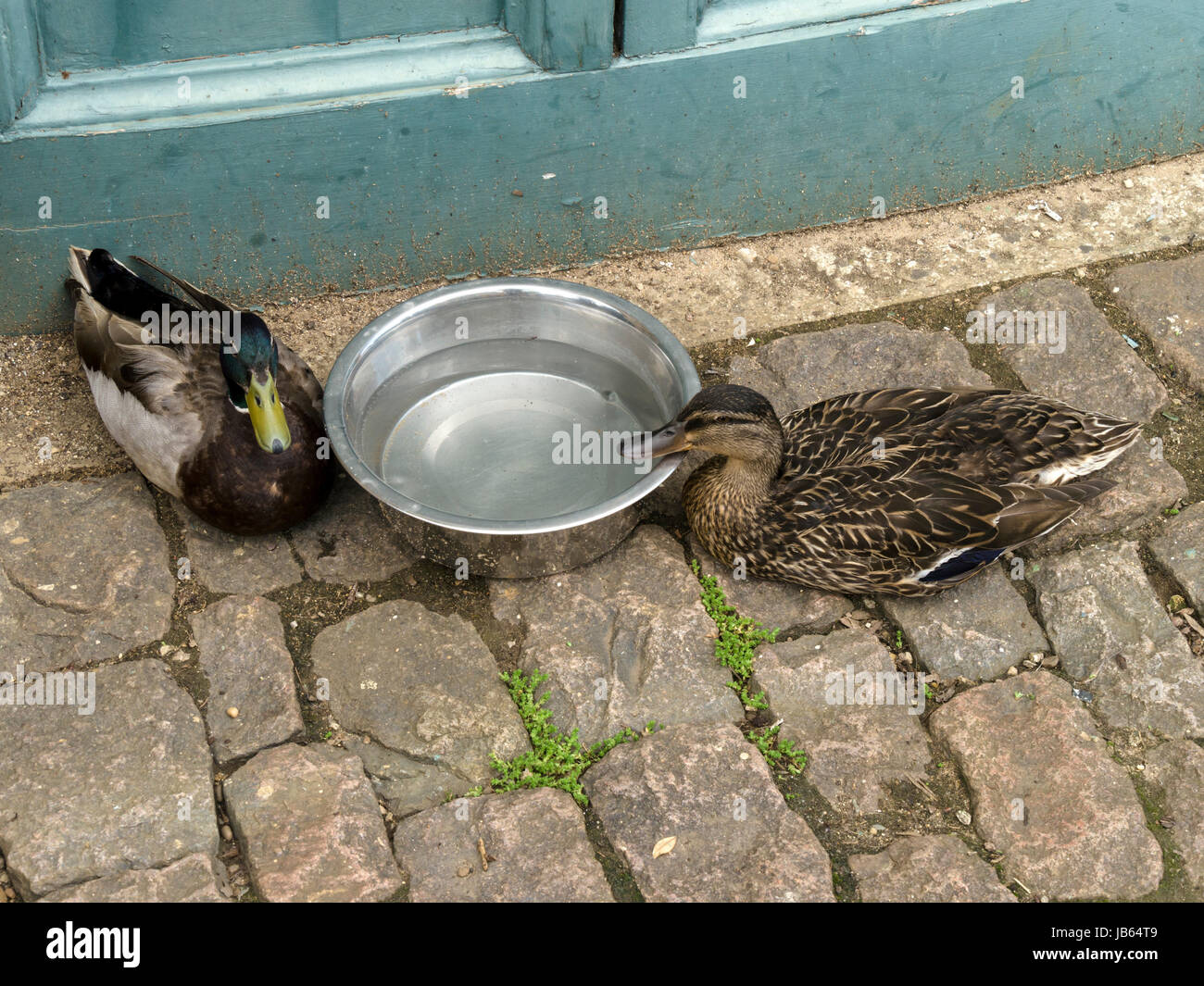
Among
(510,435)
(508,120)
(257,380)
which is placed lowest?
(510,435)

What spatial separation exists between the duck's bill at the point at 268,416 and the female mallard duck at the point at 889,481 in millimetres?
1118

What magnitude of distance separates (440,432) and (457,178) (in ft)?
3.11

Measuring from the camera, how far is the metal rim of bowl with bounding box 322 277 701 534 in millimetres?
3387

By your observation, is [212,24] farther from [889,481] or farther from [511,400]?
[889,481]

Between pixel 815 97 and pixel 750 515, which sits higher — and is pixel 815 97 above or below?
above

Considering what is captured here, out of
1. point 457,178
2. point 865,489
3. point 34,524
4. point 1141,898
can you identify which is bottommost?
point 1141,898

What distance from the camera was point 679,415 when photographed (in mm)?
3562

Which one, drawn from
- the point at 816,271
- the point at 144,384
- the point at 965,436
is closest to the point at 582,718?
the point at 965,436

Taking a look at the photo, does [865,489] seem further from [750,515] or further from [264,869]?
[264,869]

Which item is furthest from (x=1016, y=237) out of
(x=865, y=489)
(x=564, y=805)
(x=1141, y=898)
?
(x=564, y=805)

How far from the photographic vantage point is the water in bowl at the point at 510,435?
13.0 ft

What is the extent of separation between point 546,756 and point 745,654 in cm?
69

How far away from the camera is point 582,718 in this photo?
344 centimetres

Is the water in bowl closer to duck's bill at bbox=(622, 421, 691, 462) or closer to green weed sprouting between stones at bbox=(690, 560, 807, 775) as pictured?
duck's bill at bbox=(622, 421, 691, 462)
